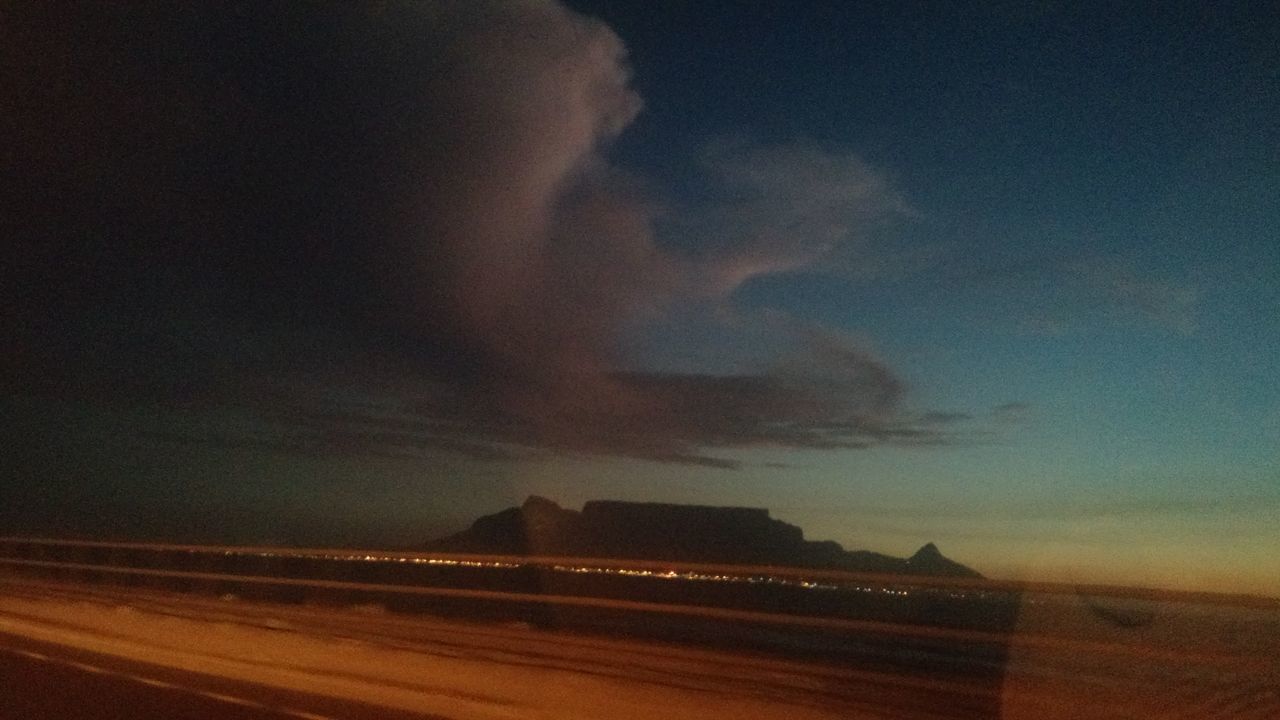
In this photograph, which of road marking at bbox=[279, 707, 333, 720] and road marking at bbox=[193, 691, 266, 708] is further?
road marking at bbox=[193, 691, 266, 708]

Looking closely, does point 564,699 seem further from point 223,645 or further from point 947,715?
point 223,645

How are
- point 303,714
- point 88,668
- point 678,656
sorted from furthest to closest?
point 678,656 < point 88,668 < point 303,714

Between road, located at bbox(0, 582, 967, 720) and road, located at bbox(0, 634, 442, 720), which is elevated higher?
road, located at bbox(0, 582, 967, 720)

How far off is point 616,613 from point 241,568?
14.6 metres

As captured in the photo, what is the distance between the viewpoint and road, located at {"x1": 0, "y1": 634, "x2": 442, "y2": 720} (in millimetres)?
12102

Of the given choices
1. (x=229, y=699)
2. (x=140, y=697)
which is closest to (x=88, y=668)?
(x=140, y=697)

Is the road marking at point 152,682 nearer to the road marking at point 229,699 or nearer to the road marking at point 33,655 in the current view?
the road marking at point 229,699

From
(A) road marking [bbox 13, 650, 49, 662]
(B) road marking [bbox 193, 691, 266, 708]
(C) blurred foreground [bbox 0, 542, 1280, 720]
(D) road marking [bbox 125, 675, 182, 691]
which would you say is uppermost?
(C) blurred foreground [bbox 0, 542, 1280, 720]

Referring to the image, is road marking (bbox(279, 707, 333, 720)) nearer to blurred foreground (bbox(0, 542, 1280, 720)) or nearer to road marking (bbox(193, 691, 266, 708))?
blurred foreground (bbox(0, 542, 1280, 720))

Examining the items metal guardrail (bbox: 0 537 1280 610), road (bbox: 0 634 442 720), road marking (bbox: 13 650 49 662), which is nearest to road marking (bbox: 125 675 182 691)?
road (bbox: 0 634 442 720)

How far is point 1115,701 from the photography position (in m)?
12.3

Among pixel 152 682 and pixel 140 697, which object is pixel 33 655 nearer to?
pixel 152 682

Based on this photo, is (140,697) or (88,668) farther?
(88,668)

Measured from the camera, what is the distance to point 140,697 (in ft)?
43.7
